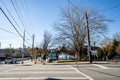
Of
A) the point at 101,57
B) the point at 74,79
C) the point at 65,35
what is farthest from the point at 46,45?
the point at 74,79

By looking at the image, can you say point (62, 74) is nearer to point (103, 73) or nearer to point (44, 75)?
point (44, 75)

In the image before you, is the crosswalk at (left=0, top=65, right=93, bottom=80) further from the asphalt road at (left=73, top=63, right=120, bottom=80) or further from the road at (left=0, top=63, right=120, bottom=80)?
the asphalt road at (left=73, top=63, right=120, bottom=80)

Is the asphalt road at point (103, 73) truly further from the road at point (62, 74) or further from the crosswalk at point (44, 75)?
the crosswalk at point (44, 75)

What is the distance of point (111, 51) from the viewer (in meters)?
60.3

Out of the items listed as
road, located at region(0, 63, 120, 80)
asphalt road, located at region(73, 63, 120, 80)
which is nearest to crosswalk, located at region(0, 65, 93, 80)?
road, located at region(0, 63, 120, 80)

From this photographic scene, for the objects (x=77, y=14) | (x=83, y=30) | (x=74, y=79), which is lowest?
(x=74, y=79)

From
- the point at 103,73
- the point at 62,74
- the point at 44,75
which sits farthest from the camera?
the point at 103,73

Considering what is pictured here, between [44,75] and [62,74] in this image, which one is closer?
[44,75]

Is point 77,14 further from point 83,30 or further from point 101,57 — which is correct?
point 101,57

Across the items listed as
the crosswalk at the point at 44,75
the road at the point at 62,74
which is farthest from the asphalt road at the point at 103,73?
the crosswalk at the point at 44,75

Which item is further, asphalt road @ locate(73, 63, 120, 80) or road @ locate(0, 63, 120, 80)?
asphalt road @ locate(73, 63, 120, 80)

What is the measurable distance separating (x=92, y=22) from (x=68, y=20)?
5367 millimetres

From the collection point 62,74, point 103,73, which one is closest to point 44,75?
point 62,74

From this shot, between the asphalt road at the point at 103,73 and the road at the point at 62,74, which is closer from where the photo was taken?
the road at the point at 62,74
